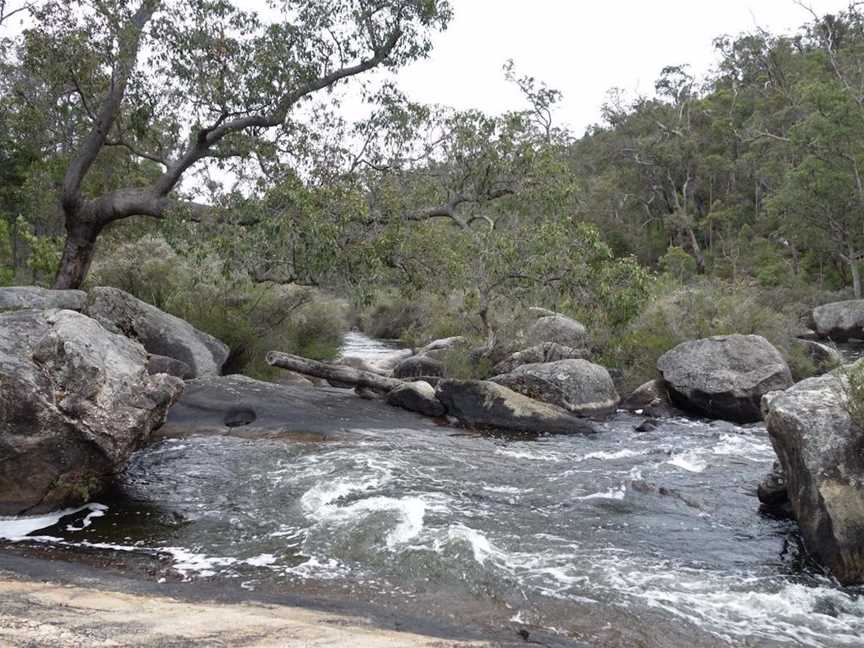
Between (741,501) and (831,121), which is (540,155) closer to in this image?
(741,501)

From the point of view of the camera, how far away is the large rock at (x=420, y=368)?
57.3ft

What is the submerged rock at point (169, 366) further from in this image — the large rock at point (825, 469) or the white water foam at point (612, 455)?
the large rock at point (825, 469)

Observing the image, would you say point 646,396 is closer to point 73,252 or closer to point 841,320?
point 73,252

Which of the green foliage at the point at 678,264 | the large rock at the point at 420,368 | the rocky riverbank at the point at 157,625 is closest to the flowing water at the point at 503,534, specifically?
the rocky riverbank at the point at 157,625

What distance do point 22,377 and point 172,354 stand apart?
7.82m

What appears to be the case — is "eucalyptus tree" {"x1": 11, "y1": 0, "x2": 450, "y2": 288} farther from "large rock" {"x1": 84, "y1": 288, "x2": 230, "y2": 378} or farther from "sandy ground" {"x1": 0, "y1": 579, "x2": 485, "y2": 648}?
"sandy ground" {"x1": 0, "y1": 579, "x2": 485, "y2": 648}

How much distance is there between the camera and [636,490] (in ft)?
30.3

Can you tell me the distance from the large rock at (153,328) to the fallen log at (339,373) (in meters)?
1.62

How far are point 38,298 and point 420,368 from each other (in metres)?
8.27

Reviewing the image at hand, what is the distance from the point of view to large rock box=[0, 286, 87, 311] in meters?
12.1

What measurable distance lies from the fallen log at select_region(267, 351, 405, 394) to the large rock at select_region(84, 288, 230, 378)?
1.62 metres

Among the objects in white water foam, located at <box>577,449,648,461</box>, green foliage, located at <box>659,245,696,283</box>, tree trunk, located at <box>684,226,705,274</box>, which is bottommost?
white water foam, located at <box>577,449,648,461</box>

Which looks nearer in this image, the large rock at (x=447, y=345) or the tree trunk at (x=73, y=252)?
the tree trunk at (x=73, y=252)

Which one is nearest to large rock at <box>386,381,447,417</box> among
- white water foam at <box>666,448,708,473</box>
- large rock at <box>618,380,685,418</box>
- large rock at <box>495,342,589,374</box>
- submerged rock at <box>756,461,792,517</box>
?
large rock at <box>495,342,589,374</box>
